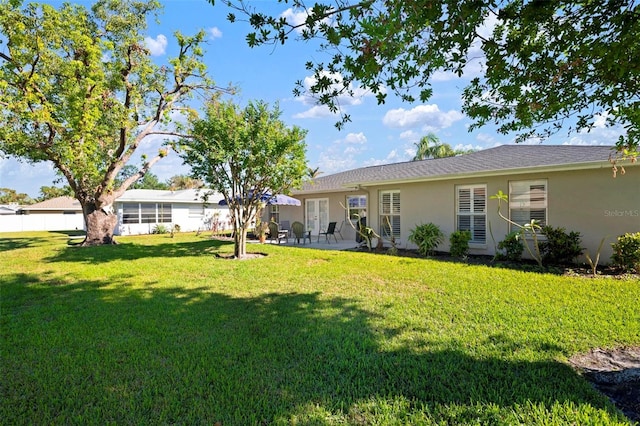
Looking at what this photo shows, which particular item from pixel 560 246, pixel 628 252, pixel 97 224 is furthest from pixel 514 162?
pixel 97 224

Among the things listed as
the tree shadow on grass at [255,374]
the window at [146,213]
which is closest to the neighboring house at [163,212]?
the window at [146,213]

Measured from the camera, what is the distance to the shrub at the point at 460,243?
407 inches

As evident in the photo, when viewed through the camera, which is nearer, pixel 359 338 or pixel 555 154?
pixel 359 338

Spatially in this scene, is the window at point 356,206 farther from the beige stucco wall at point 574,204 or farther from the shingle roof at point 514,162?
the beige stucco wall at point 574,204

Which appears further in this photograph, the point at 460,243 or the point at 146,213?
the point at 146,213

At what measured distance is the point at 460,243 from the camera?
33.9ft

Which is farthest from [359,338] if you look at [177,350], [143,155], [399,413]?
[143,155]

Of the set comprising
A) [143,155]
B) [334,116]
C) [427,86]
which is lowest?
[334,116]

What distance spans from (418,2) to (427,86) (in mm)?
1195

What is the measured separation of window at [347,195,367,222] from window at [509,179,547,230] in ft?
21.6

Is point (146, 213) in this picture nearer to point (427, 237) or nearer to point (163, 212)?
point (163, 212)

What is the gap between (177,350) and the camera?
13.3ft

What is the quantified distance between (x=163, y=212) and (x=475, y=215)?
22.3 m

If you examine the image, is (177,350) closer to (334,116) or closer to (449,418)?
(449,418)
